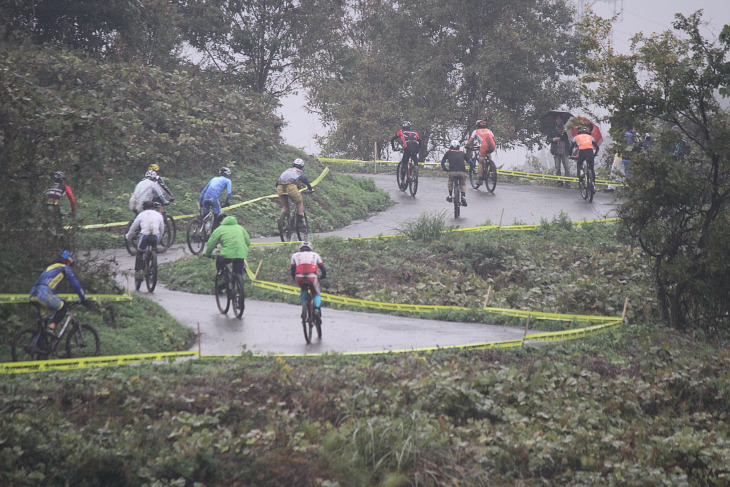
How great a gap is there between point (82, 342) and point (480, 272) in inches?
414

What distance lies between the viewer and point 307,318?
13.7 m

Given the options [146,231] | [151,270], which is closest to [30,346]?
[146,231]

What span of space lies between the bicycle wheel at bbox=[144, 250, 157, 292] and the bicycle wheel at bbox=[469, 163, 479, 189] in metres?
15.4

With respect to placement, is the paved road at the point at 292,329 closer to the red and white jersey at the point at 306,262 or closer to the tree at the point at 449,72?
the red and white jersey at the point at 306,262

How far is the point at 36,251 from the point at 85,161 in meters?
1.79

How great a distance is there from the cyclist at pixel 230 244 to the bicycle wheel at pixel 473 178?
16037mm

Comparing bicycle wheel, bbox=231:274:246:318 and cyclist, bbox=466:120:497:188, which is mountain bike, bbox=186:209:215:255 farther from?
cyclist, bbox=466:120:497:188

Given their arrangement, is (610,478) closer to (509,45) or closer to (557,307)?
(557,307)

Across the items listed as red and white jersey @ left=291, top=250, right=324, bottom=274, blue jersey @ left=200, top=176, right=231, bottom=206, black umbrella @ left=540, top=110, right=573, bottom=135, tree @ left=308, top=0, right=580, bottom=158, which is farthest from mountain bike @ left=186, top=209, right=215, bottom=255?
tree @ left=308, top=0, right=580, bottom=158

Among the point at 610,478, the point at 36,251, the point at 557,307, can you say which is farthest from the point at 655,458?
the point at 36,251

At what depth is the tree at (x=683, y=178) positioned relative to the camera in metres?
14.4

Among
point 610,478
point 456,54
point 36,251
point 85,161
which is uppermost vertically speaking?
point 456,54

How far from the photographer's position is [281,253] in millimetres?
20625

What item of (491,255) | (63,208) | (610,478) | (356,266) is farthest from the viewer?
(63,208)
